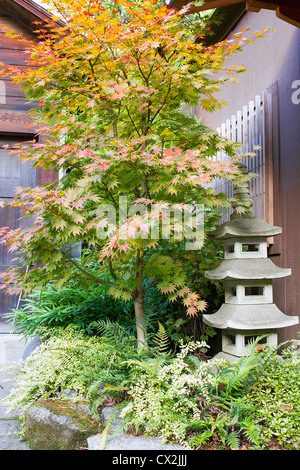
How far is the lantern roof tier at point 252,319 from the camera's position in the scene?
3002 millimetres

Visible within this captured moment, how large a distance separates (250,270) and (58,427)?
180 cm

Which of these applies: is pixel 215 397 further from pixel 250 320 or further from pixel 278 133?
pixel 278 133

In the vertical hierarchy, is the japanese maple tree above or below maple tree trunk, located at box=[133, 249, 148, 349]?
above

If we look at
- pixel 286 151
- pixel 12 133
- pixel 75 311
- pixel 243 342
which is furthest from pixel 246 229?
pixel 12 133

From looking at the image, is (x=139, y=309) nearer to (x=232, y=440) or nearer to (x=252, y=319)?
(x=252, y=319)

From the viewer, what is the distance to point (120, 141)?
3.00 m

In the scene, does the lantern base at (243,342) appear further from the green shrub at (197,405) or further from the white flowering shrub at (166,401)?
the white flowering shrub at (166,401)

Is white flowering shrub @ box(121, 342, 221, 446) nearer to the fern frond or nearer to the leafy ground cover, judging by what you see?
the leafy ground cover

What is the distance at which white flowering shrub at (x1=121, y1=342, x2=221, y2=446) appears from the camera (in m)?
2.45

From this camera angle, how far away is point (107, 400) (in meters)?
3.00

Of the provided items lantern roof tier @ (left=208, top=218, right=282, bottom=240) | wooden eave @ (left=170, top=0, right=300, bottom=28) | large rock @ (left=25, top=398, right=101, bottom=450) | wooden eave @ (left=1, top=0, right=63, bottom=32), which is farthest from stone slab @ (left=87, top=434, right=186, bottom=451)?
wooden eave @ (left=1, top=0, right=63, bottom=32)
